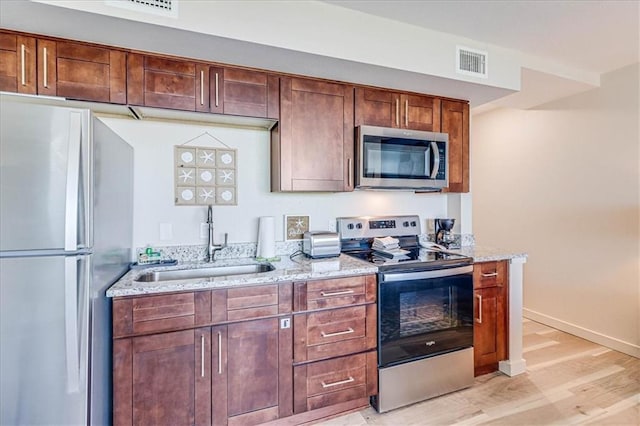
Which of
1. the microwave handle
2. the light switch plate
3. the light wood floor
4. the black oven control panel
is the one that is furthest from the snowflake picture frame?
the light wood floor

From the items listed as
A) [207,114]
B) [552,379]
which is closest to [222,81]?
[207,114]

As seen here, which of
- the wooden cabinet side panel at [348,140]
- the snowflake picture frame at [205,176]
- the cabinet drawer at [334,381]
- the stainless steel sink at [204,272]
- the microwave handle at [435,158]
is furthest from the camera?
the microwave handle at [435,158]

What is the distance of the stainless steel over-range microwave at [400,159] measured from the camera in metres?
2.35

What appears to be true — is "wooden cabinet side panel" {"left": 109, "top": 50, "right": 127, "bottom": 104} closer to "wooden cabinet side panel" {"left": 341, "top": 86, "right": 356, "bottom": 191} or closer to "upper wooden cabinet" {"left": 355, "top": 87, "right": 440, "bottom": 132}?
"wooden cabinet side panel" {"left": 341, "top": 86, "right": 356, "bottom": 191}

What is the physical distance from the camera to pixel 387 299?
2.05m

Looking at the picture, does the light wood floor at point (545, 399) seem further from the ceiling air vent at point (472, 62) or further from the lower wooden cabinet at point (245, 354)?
the ceiling air vent at point (472, 62)

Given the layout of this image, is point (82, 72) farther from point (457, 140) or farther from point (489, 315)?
point (489, 315)

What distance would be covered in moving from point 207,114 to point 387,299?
1638mm

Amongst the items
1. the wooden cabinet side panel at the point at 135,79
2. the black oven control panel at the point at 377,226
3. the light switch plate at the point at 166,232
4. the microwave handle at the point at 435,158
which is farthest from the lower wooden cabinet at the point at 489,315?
the wooden cabinet side panel at the point at 135,79

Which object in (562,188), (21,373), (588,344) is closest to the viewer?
(21,373)

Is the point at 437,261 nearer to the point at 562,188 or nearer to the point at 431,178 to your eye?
the point at 431,178

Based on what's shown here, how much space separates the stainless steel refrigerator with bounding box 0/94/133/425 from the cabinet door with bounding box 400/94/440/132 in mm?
2050

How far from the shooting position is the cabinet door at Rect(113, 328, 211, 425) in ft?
5.19

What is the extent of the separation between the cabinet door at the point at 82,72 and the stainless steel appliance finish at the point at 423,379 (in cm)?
233
